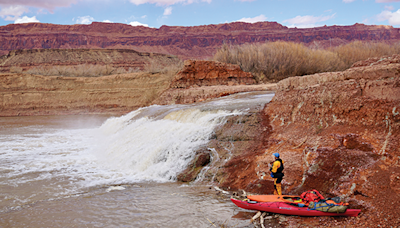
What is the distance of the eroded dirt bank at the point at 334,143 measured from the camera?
359 cm

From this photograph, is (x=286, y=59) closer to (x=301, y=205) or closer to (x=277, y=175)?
(x=277, y=175)

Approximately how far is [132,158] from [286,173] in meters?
3.86

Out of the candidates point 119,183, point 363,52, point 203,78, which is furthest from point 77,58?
point 119,183

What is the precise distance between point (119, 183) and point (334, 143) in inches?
154

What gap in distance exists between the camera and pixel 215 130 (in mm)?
6566

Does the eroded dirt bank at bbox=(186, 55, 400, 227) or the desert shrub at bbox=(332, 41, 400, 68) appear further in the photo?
the desert shrub at bbox=(332, 41, 400, 68)

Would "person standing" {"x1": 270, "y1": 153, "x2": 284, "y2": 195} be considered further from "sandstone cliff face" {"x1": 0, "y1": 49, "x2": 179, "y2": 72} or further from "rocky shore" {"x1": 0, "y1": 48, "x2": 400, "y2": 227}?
"sandstone cliff face" {"x1": 0, "y1": 49, "x2": 179, "y2": 72}

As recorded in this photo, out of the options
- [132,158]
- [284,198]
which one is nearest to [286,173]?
[284,198]

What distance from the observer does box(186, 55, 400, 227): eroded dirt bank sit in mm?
Answer: 3594

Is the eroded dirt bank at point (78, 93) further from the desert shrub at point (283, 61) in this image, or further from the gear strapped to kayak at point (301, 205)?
the gear strapped to kayak at point (301, 205)

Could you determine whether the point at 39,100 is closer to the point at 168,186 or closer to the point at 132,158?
the point at 132,158

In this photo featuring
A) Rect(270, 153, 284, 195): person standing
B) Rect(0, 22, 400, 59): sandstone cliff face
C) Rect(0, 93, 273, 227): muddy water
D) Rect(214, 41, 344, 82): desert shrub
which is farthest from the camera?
Rect(0, 22, 400, 59): sandstone cliff face

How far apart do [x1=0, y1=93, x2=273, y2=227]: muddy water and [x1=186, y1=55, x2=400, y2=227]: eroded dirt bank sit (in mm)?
763

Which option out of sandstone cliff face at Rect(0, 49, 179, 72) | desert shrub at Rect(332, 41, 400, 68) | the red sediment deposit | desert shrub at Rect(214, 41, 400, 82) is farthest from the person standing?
sandstone cliff face at Rect(0, 49, 179, 72)
